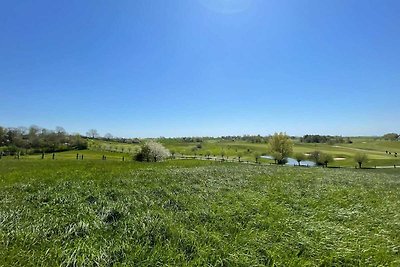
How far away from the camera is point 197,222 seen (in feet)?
29.8

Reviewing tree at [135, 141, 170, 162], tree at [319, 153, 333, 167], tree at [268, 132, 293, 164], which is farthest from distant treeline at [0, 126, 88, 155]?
tree at [319, 153, 333, 167]

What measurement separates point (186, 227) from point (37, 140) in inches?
3936

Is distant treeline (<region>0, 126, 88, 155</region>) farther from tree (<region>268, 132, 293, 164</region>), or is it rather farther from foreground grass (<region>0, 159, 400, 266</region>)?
foreground grass (<region>0, 159, 400, 266</region>)

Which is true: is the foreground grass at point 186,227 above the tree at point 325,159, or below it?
above

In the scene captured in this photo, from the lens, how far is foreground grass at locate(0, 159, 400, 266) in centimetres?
662

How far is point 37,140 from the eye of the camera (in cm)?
9138

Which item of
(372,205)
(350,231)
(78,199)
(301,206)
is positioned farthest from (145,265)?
(372,205)

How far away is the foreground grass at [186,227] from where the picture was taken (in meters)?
6.62

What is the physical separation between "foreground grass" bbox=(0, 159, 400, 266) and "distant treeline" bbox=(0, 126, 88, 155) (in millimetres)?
83984

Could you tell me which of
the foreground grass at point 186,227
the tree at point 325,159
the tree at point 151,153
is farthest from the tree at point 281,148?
the foreground grass at point 186,227

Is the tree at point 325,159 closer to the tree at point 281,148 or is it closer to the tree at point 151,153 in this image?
the tree at point 281,148

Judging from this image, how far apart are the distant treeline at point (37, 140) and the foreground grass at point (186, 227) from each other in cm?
8398

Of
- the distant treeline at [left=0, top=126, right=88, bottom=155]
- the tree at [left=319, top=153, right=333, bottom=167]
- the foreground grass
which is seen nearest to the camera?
the foreground grass

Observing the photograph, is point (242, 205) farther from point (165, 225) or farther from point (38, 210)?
point (38, 210)
